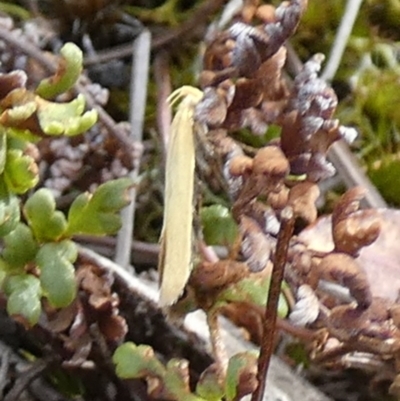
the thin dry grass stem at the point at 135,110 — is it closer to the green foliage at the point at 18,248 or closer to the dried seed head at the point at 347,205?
the green foliage at the point at 18,248

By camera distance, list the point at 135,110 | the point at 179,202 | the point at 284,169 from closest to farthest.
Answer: the point at 284,169 < the point at 179,202 < the point at 135,110

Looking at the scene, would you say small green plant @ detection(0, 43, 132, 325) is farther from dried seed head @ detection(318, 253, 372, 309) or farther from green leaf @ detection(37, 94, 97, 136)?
dried seed head @ detection(318, 253, 372, 309)

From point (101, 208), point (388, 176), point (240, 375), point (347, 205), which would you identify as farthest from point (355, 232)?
point (388, 176)

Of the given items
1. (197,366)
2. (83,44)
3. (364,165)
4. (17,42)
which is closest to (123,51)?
(83,44)

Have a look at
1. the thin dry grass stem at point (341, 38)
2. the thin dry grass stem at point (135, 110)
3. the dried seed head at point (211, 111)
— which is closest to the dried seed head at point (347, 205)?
the dried seed head at point (211, 111)

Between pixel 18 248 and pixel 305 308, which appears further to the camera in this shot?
pixel 18 248

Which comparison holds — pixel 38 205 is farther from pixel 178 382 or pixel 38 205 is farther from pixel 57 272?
pixel 178 382

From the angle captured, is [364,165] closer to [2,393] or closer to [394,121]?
[394,121]
